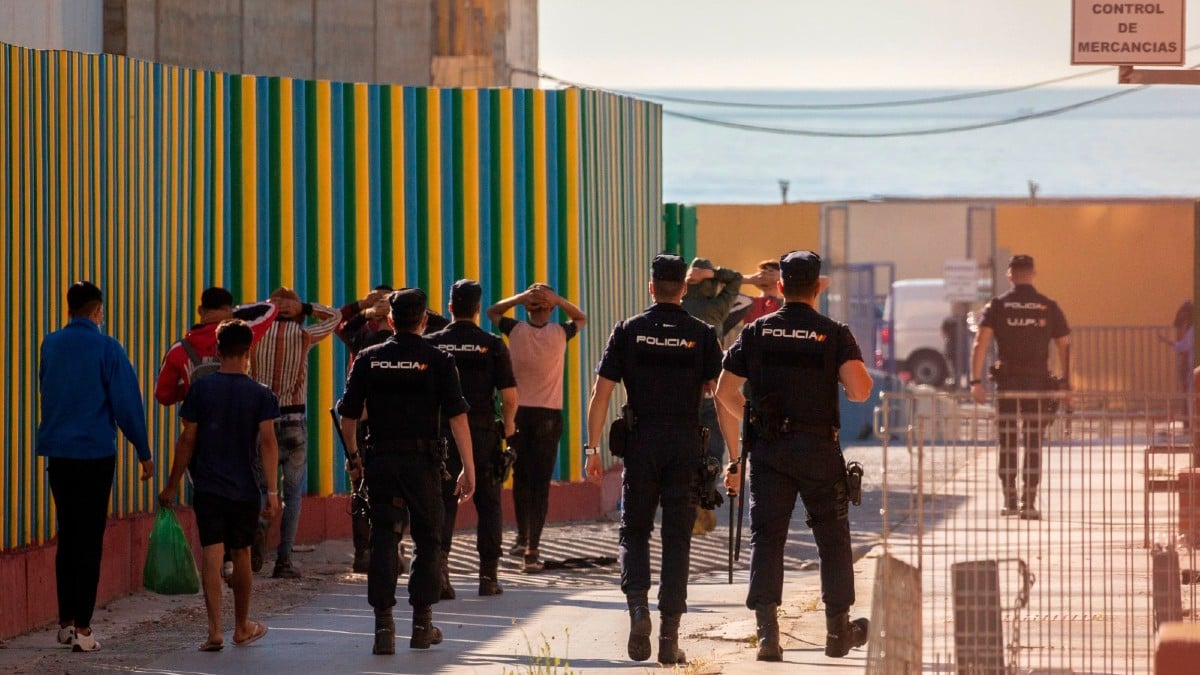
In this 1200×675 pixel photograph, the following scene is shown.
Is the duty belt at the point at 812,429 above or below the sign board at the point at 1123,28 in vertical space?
below

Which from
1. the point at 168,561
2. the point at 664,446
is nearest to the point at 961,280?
the point at 168,561

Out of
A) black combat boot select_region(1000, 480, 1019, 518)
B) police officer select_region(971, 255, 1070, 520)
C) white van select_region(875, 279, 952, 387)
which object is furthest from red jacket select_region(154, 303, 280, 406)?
white van select_region(875, 279, 952, 387)

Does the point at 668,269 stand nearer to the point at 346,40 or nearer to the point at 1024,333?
the point at 1024,333

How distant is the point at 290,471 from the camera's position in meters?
12.0

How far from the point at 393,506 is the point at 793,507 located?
1834mm

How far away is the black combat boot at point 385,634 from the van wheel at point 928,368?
1020 inches

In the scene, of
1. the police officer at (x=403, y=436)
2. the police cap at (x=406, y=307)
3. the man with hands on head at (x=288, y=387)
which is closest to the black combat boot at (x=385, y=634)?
the police officer at (x=403, y=436)

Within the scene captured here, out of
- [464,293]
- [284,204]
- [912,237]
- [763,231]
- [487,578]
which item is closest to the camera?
[464,293]

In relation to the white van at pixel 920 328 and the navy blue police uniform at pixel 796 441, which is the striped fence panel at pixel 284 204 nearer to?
the navy blue police uniform at pixel 796 441

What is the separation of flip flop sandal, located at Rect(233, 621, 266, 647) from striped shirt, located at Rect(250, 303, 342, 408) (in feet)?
8.02

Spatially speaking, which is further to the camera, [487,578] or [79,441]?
[487,578]

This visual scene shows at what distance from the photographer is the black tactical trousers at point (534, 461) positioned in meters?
12.2

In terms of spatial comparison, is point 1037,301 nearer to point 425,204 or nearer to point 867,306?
point 425,204

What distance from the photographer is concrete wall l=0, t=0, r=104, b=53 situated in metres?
14.2
